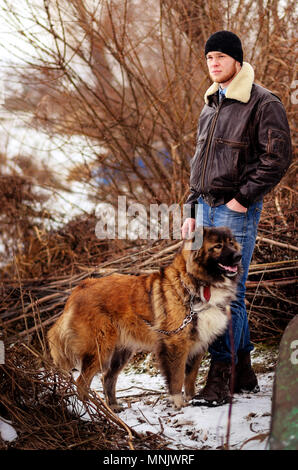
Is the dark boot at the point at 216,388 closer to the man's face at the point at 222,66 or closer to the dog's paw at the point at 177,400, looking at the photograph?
the dog's paw at the point at 177,400

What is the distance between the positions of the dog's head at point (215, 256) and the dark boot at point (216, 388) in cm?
65

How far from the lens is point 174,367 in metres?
3.43

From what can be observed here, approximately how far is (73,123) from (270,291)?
4.18 m

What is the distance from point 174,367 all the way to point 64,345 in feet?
2.87

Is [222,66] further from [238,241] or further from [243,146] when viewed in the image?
[238,241]

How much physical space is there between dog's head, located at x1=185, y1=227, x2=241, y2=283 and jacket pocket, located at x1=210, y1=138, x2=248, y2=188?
0.33 meters

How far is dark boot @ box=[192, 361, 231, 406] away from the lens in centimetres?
327
